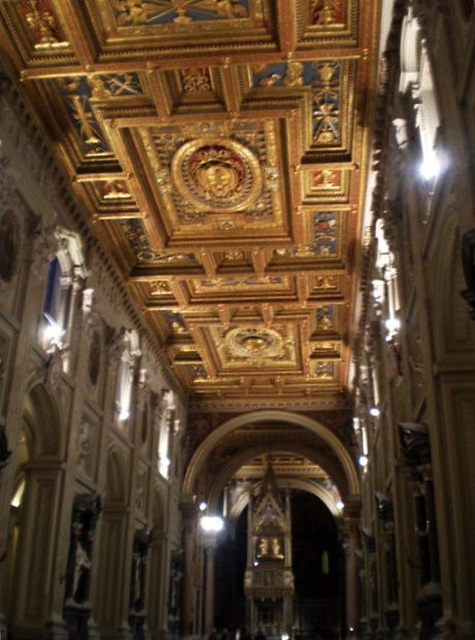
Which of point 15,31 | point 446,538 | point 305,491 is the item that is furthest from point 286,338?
point 305,491

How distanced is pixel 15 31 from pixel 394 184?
627cm

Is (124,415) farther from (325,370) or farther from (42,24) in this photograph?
(42,24)

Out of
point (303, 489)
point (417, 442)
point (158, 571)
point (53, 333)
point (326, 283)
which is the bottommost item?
point (158, 571)

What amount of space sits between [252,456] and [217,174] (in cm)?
1837

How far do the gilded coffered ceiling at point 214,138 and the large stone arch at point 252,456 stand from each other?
926 centimetres

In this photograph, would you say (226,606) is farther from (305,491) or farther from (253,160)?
(253,160)

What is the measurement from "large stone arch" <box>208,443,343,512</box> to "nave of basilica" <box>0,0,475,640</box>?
547 cm

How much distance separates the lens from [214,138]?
14.6m

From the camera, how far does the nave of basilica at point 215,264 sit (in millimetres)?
9453

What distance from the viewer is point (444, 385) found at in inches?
363

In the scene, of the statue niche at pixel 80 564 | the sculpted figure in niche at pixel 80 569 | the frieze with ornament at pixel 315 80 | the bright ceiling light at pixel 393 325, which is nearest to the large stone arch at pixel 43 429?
the statue niche at pixel 80 564

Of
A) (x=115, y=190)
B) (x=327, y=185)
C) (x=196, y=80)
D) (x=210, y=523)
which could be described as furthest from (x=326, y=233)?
(x=210, y=523)

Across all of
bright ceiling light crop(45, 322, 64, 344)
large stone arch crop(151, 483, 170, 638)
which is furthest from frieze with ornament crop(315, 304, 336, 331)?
bright ceiling light crop(45, 322, 64, 344)

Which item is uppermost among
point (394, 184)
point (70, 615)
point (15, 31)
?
point (15, 31)
